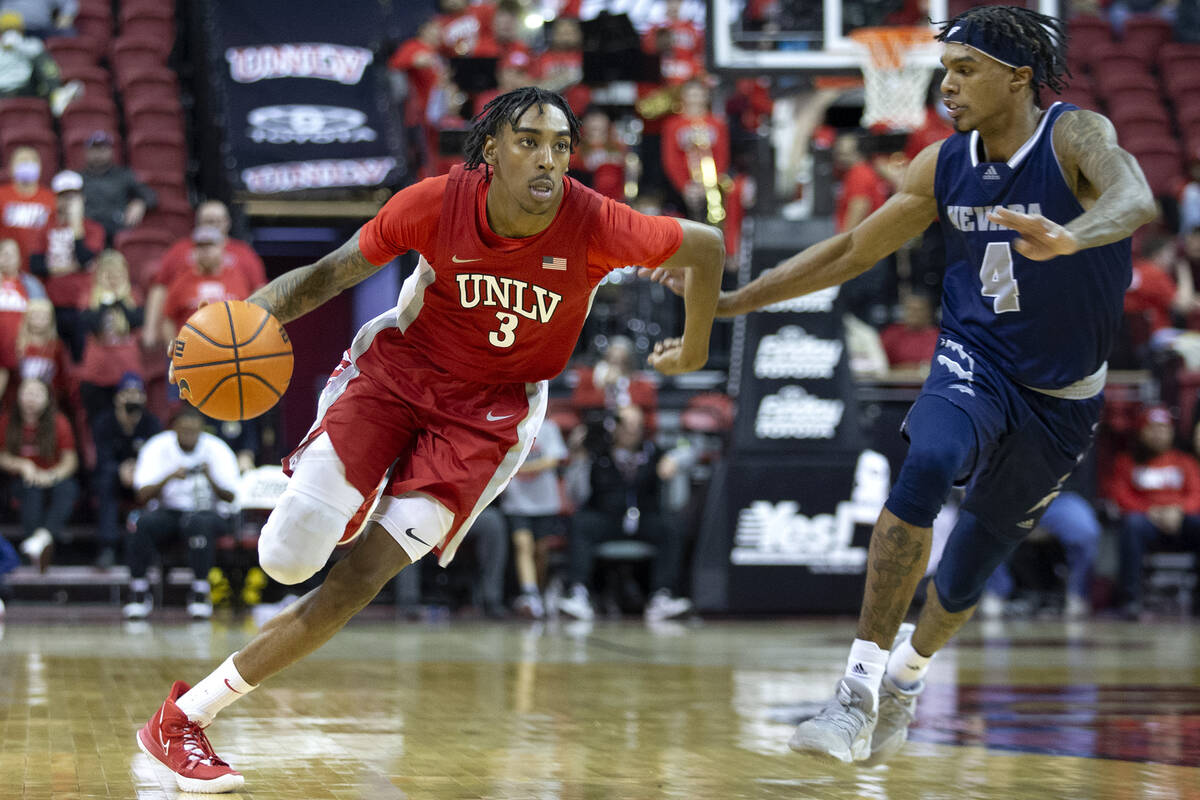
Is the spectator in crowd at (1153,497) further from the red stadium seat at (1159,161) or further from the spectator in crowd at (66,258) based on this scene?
the spectator in crowd at (66,258)

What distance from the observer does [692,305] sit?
473 cm

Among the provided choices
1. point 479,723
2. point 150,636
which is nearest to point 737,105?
point 150,636

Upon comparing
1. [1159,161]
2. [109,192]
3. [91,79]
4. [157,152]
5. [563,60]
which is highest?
[91,79]

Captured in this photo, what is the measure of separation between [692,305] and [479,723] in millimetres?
2182

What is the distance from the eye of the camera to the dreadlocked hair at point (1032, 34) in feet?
15.1

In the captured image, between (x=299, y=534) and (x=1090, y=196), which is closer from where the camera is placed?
(x=299, y=534)

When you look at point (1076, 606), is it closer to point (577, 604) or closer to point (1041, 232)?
point (577, 604)

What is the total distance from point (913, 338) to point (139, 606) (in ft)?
22.7

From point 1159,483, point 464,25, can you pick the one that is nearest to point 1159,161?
point 1159,483

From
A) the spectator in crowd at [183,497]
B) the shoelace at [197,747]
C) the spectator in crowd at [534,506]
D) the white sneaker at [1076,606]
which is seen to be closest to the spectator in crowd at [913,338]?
the white sneaker at [1076,606]

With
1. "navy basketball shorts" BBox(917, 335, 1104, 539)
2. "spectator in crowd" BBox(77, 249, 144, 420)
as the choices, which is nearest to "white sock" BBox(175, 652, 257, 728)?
"navy basketball shorts" BBox(917, 335, 1104, 539)

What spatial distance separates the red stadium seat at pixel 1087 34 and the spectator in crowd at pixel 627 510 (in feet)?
30.4

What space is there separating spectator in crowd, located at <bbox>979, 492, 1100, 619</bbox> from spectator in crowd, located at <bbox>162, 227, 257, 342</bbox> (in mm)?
6820

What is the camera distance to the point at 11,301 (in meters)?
11.9
